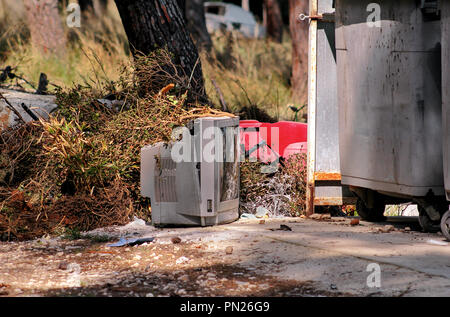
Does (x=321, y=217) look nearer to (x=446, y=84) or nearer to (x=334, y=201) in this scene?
(x=334, y=201)

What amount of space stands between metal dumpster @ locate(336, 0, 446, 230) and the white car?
56.8 feet

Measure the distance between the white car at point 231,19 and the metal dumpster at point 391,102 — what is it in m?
17.3

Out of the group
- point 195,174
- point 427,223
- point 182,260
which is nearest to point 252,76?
point 195,174

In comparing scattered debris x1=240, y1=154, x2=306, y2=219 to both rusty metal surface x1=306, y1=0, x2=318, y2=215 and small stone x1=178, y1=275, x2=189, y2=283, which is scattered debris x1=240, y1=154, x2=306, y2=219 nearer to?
rusty metal surface x1=306, y1=0, x2=318, y2=215

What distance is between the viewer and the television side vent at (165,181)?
18.1ft

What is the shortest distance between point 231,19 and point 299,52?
1192 cm

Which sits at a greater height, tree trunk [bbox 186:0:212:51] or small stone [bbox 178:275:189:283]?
tree trunk [bbox 186:0:212:51]

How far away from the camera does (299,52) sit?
12.7 metres

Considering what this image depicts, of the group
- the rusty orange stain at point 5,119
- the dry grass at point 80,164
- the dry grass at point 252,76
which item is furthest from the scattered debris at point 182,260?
the dry grass at point 252,76

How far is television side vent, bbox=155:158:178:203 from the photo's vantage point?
5.52 meters

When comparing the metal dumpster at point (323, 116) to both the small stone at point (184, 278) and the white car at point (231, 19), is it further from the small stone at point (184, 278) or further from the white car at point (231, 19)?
the white car at point (231, 19)

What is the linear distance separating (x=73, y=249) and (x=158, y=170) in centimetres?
109

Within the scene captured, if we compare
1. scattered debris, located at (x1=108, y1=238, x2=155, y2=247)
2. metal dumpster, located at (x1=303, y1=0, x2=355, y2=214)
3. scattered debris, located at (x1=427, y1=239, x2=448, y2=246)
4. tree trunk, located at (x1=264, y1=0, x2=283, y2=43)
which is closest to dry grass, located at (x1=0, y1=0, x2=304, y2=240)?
metal dumpster, located at (x1=303, y1=0, x2=355, y2=214)
